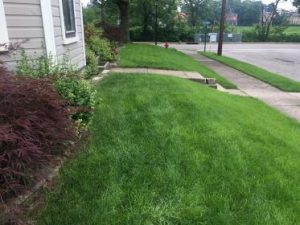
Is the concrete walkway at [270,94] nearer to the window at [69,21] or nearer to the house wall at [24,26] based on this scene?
the window at [69,21]

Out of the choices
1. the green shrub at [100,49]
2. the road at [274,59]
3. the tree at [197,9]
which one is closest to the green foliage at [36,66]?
the green shrub at [100,49]

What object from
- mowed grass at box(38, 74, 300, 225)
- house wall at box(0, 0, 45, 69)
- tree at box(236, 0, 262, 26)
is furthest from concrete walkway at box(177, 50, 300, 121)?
tree at box(236, 0, 262, 26)

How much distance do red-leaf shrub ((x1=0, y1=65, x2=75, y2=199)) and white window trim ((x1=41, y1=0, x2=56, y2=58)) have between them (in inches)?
97.9

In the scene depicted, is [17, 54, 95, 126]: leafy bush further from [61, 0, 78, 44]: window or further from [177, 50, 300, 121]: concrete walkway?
[177, 50, 300, 121]: concrete walkway

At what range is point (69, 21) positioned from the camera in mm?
7062

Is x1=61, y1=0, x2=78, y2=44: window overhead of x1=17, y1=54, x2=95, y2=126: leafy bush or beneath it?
overhead

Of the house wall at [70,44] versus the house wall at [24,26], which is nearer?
the house wall at [24,26]

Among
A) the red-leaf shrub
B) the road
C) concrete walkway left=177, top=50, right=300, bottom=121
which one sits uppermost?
the red-leaf shrub

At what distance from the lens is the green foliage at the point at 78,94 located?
159 inches

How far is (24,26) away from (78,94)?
1.34 meters

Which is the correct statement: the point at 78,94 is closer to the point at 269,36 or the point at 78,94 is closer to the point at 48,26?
the point at 48,26

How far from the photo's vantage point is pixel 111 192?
291cm

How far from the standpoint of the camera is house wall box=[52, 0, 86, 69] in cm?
579

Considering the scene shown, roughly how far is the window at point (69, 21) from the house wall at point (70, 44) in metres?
0.13
